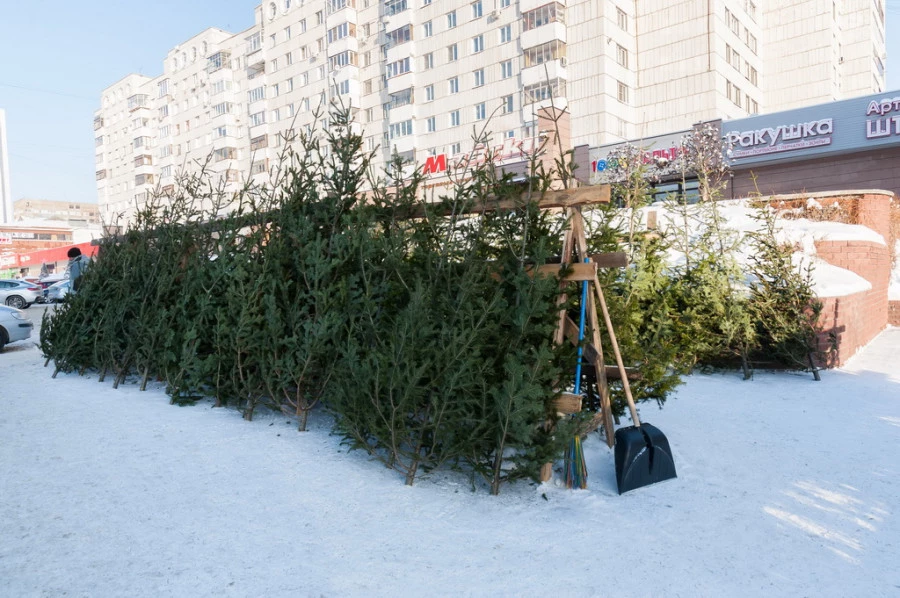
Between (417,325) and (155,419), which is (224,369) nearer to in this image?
(155,419)

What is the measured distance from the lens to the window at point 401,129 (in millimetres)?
42875

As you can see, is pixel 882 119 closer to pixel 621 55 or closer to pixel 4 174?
pixel 621 55

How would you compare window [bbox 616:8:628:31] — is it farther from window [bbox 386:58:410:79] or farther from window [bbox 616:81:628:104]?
window [bbox 386:58:410:79]

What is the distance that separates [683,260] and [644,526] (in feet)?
23.8

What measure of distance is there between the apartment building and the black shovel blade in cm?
1928

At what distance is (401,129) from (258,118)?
2081 centimetres

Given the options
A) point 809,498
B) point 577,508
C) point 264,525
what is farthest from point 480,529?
point 809,498

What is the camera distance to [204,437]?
470 cm

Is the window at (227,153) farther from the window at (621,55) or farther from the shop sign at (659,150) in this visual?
the shop sign at (659,150)

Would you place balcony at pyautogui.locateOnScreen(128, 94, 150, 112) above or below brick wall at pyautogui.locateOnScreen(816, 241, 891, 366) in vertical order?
above

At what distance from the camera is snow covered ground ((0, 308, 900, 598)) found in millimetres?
2818

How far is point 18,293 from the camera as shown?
76.2 ft

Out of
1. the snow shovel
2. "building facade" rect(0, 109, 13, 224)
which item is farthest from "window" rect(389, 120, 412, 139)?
"building facade" rect(0, 109, 13, 224)

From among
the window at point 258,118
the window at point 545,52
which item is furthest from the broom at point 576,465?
the window at point 258,118
